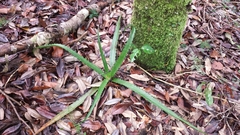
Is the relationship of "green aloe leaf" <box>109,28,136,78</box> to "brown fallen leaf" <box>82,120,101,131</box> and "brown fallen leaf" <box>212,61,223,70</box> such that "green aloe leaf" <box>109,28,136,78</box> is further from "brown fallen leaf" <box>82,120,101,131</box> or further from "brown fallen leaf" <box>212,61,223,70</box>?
"brown fallen leaf" <box>212,61,223,70</box>

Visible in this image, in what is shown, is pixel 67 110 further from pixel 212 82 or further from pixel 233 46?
pixel 233 46

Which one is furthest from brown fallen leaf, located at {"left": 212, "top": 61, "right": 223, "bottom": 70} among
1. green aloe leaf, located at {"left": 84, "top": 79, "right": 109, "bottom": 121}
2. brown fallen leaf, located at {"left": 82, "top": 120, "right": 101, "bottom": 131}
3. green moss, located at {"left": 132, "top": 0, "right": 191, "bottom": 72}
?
brown fallen leaf, located at {"left": 82, "top": 120, "right": 101, "bottom": 131}

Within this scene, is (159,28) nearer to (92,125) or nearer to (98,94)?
(98,94)

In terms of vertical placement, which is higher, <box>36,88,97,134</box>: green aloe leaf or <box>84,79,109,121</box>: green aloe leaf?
<box>84,79,109,121</box>: green aloe leaf

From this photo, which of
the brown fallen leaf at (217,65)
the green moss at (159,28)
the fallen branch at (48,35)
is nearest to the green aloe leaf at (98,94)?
the green moss at (159,28)

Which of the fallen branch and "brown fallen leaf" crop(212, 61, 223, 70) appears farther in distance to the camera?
"brown fallen leaf" crop(212, 61, 223, 70)

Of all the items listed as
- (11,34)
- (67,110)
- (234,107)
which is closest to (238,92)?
(234,107)
